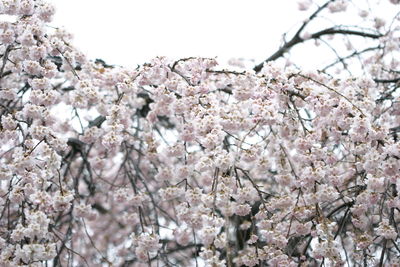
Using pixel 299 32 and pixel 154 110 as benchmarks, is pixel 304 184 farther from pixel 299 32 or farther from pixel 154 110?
pixel 299 32

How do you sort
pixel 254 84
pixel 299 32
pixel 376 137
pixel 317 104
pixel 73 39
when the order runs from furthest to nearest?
pixel 299 32, pixel 73 39, pixel 254 84, pixel 317 104, pixel 376 137

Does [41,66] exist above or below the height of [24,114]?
above

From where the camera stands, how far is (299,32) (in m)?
5.46

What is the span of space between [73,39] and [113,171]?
13.4 ft

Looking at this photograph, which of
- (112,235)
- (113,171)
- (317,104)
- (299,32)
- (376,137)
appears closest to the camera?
(376,137)

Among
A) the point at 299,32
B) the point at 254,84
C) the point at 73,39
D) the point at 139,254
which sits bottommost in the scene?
the point at 139,254

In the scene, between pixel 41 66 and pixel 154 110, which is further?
pixel 154 110

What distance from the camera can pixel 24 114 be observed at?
2.91m

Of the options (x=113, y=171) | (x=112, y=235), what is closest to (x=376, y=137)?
(x=112, y=235)

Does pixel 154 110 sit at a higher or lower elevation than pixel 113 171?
lower

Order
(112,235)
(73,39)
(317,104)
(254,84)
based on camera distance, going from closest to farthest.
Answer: (317,104)
(254,84)
(73,39)
(112,235)

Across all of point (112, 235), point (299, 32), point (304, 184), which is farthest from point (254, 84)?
point (112, 235)

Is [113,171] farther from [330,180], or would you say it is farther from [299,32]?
[330,180]

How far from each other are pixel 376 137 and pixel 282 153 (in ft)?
2.52
